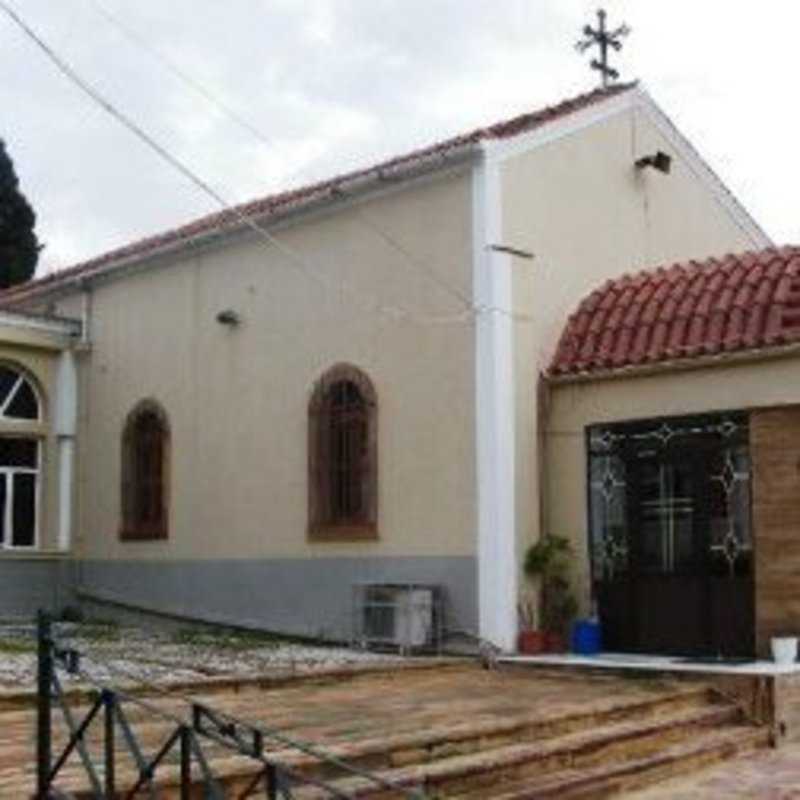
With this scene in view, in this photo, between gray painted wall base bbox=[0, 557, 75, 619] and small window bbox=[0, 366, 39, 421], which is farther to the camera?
small window bbox=[0, 366, 39, 421]

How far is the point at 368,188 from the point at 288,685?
20.6 ft

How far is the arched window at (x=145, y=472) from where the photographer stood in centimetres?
1867

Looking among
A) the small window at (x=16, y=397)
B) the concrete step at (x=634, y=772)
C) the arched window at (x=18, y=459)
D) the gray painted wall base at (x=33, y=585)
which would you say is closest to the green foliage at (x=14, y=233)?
the small window at (x=16, y=397)

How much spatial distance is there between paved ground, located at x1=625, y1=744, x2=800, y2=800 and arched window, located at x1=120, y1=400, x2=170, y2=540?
958 centimetres

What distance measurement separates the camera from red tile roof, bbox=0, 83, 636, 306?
1534cm

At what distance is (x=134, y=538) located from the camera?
61.7ft

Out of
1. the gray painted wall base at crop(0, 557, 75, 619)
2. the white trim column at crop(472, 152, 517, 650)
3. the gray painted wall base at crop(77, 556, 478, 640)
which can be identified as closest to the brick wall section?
the white trim column at crop(472, 152, 517, 650)

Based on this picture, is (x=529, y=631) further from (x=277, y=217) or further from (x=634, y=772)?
(x=277, y=217)

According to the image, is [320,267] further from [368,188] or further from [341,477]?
[341,477]

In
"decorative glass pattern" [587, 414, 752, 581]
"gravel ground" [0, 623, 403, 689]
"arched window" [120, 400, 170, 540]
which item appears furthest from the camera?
"arched window" [120, 400, 170, 540]

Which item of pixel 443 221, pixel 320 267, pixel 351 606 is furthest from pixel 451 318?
pixel 351 606

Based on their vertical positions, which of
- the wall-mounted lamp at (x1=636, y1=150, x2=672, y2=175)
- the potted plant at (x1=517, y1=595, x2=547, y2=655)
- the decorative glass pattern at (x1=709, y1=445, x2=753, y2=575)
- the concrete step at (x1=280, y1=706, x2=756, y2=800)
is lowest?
the concrete step at (x1=280, y1=706, x2=756, y2=800)

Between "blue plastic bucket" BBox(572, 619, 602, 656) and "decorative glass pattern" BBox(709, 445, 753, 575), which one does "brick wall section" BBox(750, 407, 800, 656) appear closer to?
"decorative glass pattern" BBox(709, 445, 753, 575)

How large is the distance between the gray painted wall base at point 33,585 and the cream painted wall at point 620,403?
7766 mm
